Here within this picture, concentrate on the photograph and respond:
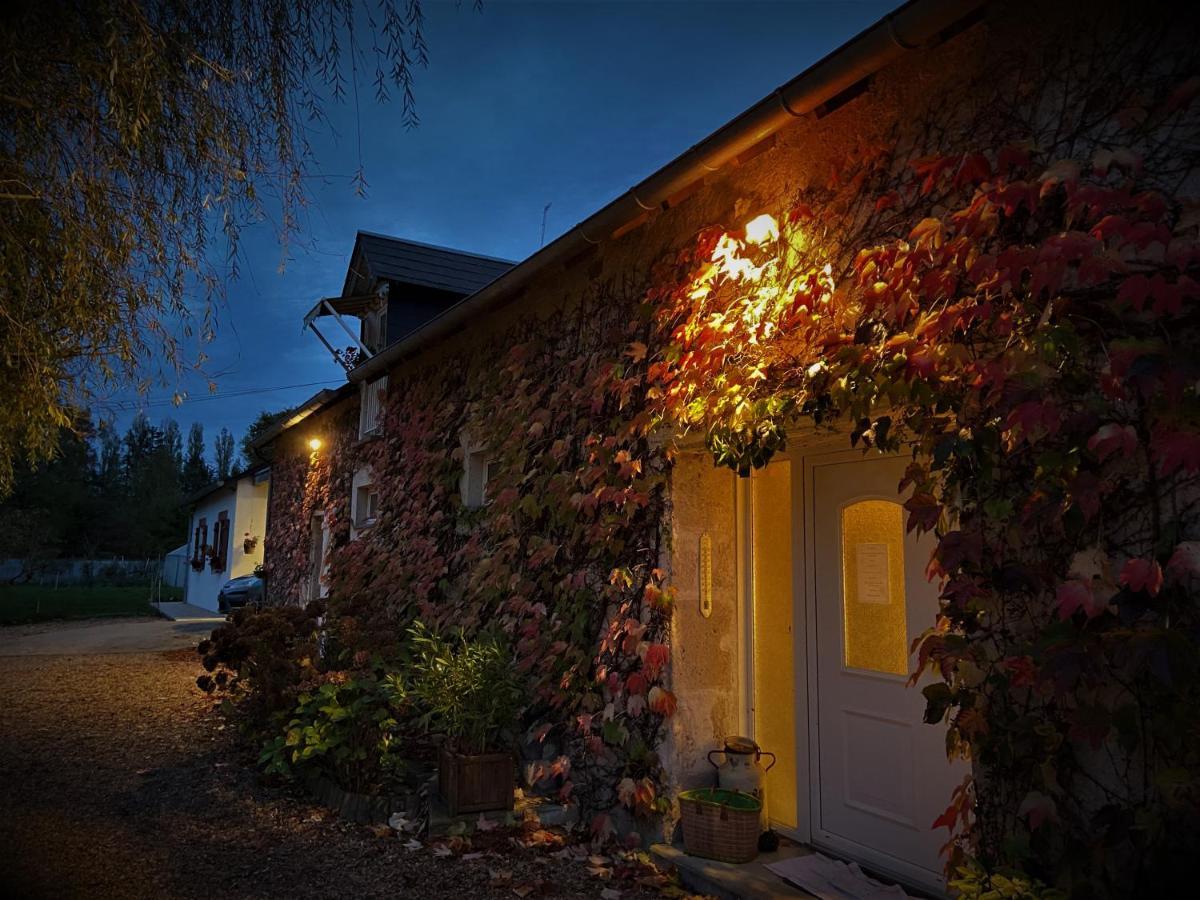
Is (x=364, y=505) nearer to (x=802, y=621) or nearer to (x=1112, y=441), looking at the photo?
(x=802, y=621)

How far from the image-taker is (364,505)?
934cm

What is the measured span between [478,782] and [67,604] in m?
23.0

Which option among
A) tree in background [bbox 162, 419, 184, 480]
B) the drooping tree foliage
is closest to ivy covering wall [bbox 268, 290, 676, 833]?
the drooping tree foliage

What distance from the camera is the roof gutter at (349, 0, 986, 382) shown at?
2.79 metres

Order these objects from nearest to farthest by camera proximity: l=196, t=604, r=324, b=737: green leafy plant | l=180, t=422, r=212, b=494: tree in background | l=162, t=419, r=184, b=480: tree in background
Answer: l=196, t=604, r=324, b=737: green leafy plant → l=180, t=422, r=212, b=494: tree in background → l=162, t=419, r=184, b=480: tree in background

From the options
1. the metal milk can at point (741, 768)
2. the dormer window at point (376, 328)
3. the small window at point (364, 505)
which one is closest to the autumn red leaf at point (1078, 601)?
the metal milk can at point (741, 768)

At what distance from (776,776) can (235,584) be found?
666 inches

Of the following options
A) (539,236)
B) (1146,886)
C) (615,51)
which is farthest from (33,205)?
(539,236)

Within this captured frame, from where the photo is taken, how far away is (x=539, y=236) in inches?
310

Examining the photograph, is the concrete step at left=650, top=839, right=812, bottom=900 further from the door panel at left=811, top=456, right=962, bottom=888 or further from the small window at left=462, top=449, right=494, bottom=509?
the small window at left=462, top=449, right=494, bottom=509

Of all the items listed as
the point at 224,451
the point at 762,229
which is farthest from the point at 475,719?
the point at 224,451

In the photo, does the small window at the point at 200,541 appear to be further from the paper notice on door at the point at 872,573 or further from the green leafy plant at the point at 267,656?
the paper notice on door at the point at 872,573

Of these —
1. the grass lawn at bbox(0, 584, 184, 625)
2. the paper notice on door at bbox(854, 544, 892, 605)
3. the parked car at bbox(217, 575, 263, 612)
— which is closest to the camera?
the paper notice on door at bbox(854, 544, 892, 605)

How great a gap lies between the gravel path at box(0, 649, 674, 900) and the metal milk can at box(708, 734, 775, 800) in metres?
0.59
